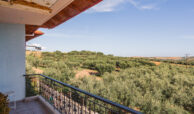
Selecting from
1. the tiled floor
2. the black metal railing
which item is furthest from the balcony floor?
the black metal railing

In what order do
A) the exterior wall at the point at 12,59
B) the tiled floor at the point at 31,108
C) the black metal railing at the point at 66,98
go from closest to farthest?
the black metal railing at the point at 66,98
the tiled floor at the point at 31,108
the exterior wall at the point at 12,59

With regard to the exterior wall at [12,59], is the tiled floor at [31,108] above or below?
below

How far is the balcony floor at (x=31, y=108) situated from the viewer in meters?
2.58

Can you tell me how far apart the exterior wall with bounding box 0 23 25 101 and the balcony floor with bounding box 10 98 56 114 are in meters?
0.22

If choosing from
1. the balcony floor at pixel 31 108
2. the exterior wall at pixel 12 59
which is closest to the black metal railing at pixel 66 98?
the balcony floor at pixel 31 108

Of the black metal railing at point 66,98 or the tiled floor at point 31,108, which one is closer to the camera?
the black metal railing at point 66,98

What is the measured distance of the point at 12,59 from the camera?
2.87 m

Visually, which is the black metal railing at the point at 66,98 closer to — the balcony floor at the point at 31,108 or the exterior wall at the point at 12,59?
the balcony floor at the point at 31,108

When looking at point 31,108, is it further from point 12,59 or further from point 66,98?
point 12,59

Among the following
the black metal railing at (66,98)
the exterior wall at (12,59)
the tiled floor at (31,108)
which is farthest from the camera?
the exterior wall at (12,59)

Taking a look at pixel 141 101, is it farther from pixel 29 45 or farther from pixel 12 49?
pixel 29 45

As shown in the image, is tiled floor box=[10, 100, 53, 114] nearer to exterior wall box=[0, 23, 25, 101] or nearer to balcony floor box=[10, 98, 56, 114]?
balcony floor box=[10, 98, 56, 114]

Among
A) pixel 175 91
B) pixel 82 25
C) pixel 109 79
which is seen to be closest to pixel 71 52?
pixel 82 25

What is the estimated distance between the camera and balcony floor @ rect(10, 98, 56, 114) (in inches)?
101
